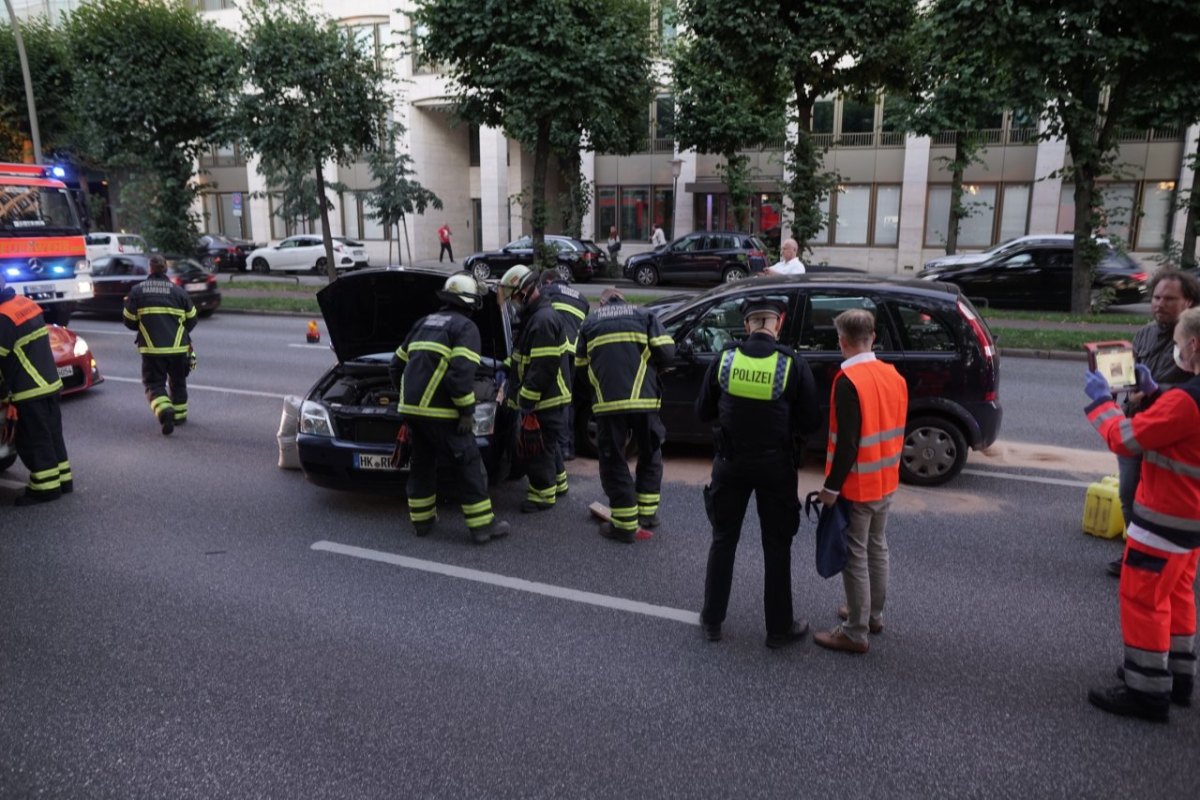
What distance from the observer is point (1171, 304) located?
464cm

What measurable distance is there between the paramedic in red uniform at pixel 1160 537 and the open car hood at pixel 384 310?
14.3ft

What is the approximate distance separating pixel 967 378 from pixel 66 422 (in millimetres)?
9218

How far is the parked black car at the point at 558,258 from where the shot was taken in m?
27.3

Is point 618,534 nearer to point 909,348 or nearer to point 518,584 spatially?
point 518,584

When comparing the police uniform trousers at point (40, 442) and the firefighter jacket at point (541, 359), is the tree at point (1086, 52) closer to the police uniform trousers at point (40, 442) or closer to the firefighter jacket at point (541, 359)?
the firefighter jacket at point (541, 359)

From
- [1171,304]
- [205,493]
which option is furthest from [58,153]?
[1171,304]

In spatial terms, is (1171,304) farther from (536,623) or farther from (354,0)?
(354,0)

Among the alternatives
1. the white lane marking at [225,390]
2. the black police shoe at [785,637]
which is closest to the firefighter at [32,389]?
the white lane marking at [225,390]

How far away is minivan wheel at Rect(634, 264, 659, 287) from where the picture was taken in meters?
27.2

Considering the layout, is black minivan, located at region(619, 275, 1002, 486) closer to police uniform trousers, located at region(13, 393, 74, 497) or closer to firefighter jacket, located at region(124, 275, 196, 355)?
police uniform trousers, located at region(13, 393, 74, 497)

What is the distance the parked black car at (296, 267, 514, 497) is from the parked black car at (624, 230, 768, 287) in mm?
19333

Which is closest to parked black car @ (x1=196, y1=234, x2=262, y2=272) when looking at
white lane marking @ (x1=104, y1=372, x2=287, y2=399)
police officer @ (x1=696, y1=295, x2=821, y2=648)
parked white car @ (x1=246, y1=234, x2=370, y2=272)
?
parked white car @ (x1=246, y1=234, x2=370, y2=272)

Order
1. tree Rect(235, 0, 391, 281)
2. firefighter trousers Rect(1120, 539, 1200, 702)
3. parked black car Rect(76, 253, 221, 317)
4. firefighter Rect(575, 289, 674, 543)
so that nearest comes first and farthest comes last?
1. firefighter trousers Rect(1120, 539, 1200, 702)
2. firefighter Rect(575, 289, 674, 543)
3. parked black car Rect(76, 253, 221, 317)
4. tree Rect(235, 0, 391, 281)

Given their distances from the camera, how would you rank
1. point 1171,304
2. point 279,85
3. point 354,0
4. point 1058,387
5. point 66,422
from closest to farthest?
point 1171,304 → point 66,422 → point 1058,387 → point 279,85 → point 354,0
